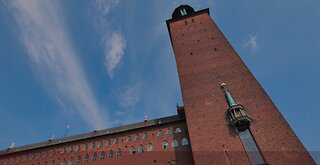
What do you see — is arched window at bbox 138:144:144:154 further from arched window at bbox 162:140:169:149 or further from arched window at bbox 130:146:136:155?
arched window at bbox 162:140:169:149

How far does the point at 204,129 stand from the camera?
1986 cm

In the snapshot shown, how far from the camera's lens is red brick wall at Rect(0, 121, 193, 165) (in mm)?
24003

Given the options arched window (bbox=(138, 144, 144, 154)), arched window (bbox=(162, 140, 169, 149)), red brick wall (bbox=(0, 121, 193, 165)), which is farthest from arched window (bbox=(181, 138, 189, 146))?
arched window (bbox=(138, 144, 144, 154))

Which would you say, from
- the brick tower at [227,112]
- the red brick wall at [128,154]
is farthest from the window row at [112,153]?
the brick tower at [227,112]

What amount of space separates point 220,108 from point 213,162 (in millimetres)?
5532

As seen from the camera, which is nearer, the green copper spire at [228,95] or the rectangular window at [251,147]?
the rectangular window at [251,147]

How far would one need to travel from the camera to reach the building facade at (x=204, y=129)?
56.7 feet

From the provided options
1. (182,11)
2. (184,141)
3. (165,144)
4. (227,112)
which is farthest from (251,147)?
(182,11)

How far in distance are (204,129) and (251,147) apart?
14.2ft

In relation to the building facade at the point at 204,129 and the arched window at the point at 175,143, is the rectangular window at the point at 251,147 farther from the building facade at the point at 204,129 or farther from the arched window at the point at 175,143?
the arched window at the point at 175,143

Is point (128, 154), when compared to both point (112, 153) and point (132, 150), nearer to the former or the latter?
point (132, 150)

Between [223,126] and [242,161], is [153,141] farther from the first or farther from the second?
[242,161]

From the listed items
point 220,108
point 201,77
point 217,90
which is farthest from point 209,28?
point 220,108

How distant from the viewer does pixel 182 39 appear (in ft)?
102
